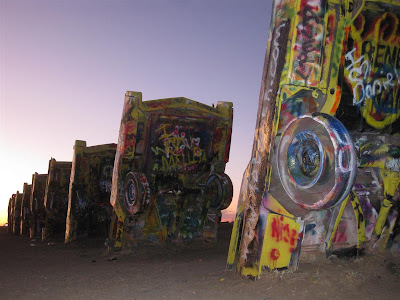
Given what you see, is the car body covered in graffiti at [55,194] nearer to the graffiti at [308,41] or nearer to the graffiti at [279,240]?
the graffiti at [279,240]

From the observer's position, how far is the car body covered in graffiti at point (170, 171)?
811 centimetres

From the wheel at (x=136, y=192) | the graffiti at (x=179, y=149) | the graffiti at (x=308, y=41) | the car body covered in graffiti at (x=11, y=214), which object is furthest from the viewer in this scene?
the car body covered in graffiti at (x=11, y=214)

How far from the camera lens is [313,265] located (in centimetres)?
521

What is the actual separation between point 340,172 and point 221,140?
17.0 feet

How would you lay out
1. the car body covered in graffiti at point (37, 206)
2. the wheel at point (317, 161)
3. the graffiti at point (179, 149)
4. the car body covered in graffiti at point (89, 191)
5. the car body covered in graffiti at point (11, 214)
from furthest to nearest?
the car body covered in graffiti at point (11, 214) < the car body covered in graffiti at point (37, 206) < the car body covered in graffiti at point (89, 191) < the graffiti at point (179, 149) < the wheel at point (317, 161)

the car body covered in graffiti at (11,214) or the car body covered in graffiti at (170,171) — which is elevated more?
the car body covered in graffiti at (170,171)

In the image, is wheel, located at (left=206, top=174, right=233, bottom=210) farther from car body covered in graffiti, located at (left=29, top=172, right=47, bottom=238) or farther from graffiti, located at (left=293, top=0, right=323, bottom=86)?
car body covered in graffiti, located at (left=29, top=172, right=47, bottom=238)

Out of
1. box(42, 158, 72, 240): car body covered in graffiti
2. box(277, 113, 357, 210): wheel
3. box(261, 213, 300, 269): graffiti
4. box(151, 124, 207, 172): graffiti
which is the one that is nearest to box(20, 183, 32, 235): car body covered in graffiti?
box(42, 158, 72, 240): car body covered in graffiti

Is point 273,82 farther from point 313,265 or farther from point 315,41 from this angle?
point 313,265

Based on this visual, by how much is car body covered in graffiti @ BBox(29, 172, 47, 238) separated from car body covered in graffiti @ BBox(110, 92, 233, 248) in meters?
7.79

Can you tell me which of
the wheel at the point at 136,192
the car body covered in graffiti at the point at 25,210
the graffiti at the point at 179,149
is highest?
the graffiti at the point at 179,149

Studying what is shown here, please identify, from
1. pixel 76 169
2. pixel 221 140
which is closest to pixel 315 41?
pixel 221 140

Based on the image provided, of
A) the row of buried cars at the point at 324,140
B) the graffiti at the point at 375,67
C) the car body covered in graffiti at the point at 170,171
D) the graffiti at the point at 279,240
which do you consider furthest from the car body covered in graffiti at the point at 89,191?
the graffiti at the point at 375,67

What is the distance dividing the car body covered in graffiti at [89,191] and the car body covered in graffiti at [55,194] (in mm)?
2107
